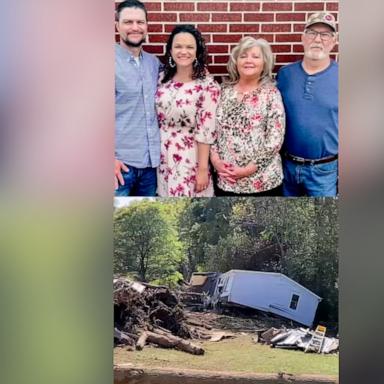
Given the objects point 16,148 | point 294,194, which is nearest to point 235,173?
point 294,194

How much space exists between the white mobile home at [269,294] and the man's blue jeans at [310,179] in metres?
0.53

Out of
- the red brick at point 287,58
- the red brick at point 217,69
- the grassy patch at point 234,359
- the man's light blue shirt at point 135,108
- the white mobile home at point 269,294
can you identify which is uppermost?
the red brick at point 287,58

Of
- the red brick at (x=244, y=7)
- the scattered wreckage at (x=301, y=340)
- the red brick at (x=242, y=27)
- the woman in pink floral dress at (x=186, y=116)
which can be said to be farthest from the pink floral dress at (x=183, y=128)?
the scattered wreckage at (x=301, y=340)

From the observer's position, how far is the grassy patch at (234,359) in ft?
13.8

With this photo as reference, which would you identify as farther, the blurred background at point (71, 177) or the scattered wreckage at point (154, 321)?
the scattered wreckage at point (154, 321)

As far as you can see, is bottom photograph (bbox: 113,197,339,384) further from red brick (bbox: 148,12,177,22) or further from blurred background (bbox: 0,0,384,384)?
red brick (bbox: 148,12,177,22)

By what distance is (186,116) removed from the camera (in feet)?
13.9

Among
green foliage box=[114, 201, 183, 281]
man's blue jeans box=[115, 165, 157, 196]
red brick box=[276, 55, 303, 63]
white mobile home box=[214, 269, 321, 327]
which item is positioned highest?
red brick box=[276, 55, 303, 63]

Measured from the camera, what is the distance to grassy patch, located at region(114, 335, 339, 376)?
419 cm

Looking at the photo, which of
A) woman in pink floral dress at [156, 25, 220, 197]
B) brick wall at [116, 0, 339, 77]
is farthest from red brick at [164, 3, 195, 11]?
woman in pink floral dress at [156, 25, 220, 197]

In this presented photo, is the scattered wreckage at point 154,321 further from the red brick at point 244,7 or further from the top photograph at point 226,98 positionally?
the red brick at point 244,7

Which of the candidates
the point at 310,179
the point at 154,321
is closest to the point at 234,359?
the point at 154,321

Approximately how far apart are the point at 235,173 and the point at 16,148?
1315mm

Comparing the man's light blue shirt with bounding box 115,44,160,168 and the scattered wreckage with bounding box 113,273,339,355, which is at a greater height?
the man's light blue shirt with bounding box 115,44,160,168
